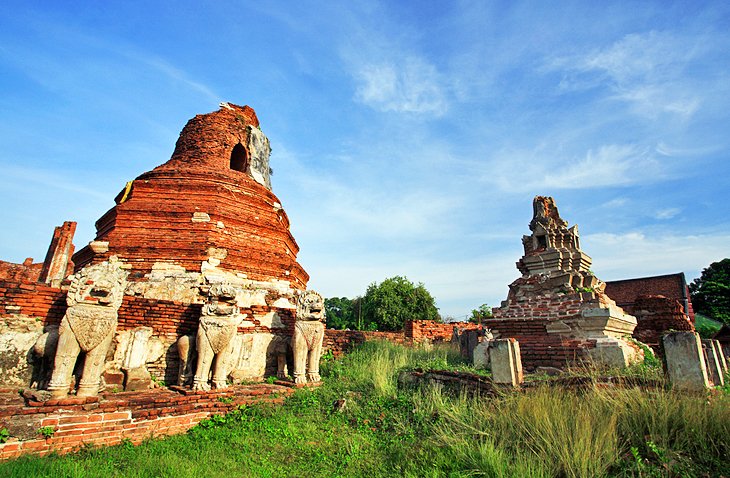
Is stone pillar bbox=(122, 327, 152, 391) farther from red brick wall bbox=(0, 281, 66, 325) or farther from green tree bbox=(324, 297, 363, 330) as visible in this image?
green tree bbox=(324, 297, 363, 330)

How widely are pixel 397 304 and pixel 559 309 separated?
1882 cm

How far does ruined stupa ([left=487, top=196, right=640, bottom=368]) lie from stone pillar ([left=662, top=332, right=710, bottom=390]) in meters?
2.43

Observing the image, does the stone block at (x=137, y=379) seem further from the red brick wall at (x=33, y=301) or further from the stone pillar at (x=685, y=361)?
the stone pillar at (x=685, y=361)

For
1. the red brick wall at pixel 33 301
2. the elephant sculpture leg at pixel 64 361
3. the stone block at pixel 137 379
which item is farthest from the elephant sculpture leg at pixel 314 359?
the red brick wall at pixel 33 301

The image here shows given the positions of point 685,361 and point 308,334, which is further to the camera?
point 308,334

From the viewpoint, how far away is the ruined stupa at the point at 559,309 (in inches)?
273

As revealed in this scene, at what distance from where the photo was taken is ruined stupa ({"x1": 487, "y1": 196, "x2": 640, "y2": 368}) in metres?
6.94

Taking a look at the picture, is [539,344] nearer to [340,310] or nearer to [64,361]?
[64,361]

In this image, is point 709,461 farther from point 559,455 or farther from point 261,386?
point 261,386

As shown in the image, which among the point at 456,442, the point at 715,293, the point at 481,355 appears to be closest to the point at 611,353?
the point at 481,355

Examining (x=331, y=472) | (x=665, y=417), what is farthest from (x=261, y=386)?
(x=665, y=417)

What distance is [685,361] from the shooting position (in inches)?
165

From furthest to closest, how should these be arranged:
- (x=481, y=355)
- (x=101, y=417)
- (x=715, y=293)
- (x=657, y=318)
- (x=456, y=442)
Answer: (x=715, y=293), (x=657, y=318), (x=481, y=355), (x=101, y=417), (x=456, y=442)

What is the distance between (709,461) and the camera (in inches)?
121
